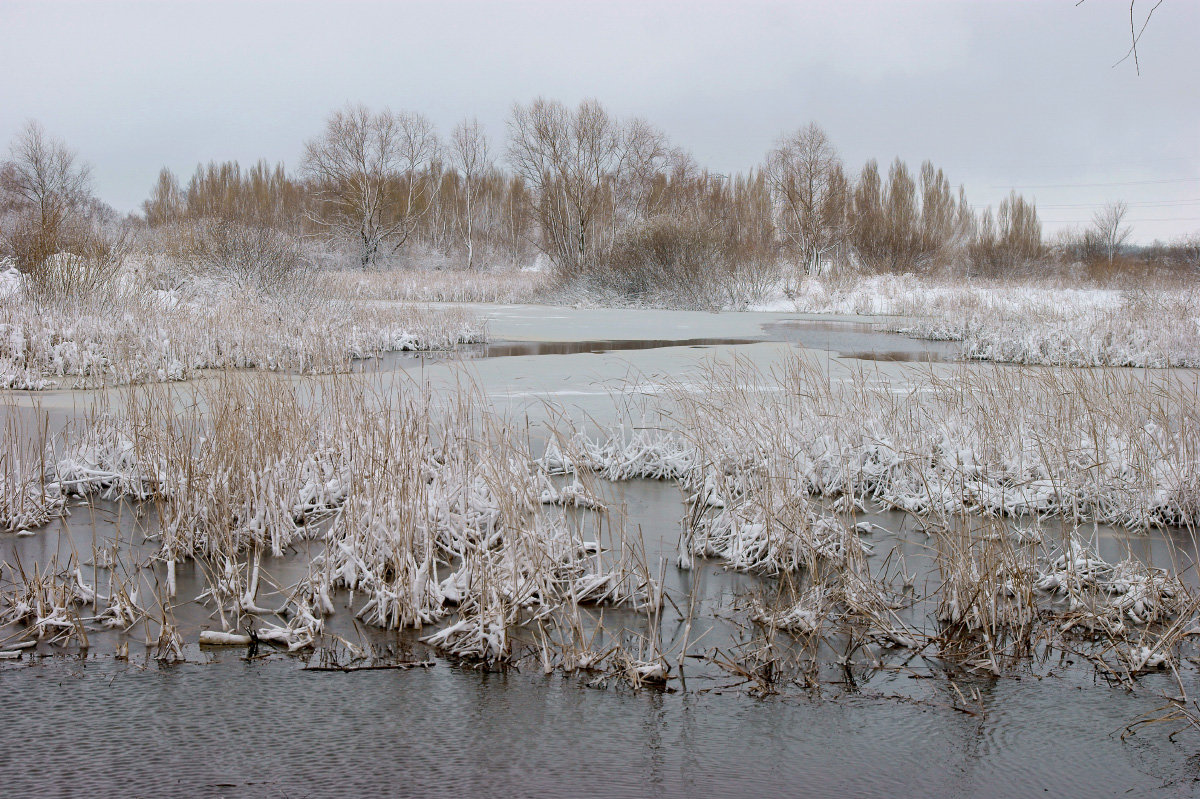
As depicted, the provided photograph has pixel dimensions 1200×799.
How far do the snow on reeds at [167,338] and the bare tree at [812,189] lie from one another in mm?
24561

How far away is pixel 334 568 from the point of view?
3.55 meters

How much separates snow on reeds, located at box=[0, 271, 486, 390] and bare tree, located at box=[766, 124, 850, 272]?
24.6 metres

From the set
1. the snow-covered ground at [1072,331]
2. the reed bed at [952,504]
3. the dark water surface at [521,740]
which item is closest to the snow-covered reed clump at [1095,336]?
the snow-covered ground at [1072,331]

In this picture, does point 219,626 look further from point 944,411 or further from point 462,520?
point 944,411

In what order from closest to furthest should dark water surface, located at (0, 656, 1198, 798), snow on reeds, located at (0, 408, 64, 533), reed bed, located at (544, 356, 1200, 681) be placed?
dark water surface, located at (0, 656, 1198, 798) → reed bed, located at (544, 356, 1200, 681) → snow on reeds, located at (0, 408, 64, 533)

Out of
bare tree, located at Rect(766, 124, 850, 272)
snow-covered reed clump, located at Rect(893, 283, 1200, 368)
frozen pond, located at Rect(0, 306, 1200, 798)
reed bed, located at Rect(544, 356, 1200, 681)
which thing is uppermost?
bare tree, located at Rect(766, 124, 850, 272)

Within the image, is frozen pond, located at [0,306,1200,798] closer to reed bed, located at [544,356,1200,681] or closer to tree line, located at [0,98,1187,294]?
reed bed, located at [544,356,1200,681]

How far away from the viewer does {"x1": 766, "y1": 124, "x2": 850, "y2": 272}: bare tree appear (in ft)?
109

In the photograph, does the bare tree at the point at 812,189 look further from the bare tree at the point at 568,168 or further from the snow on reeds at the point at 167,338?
the snow on reeds at the point at 167,338

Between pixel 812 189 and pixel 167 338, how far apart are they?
95.0ft

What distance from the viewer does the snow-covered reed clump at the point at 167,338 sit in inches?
337

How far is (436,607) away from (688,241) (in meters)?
20.5

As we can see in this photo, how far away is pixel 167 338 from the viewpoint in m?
9.46

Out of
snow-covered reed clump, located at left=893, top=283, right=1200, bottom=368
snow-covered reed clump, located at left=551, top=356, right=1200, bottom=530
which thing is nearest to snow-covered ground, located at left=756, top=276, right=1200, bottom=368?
snow-covered reed clump, located at left=893, top=283, right=1200, bottom=368
